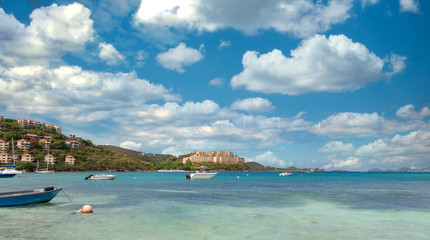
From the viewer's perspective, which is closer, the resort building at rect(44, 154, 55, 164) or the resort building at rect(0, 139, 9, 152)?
the resort building at rect(44, 154, 55, 164)

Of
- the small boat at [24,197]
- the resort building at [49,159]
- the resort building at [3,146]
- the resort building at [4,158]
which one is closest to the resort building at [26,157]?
the resort building at [4,158]

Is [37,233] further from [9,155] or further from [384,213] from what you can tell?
[9,155]

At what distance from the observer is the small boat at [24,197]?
27.1 metres

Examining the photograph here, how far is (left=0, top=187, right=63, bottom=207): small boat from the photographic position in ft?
88.8

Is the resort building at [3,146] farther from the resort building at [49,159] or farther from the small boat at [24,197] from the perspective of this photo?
the small boat at [24,197]

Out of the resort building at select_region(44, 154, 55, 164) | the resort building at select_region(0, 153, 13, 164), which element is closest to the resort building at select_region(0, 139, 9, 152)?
the resort building at select_region(0, 153, 13, 164)

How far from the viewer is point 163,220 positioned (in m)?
23.2

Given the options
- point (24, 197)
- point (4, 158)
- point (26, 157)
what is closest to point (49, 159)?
point (26, 157)

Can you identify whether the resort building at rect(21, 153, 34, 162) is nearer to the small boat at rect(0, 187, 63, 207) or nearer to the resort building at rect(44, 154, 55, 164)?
the resort building at rect(44, 154, 55, 164)

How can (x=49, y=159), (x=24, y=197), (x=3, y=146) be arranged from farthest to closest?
1. (x=3, y=146)
2. (x=49, y=159)
3. (x=24, y=197)

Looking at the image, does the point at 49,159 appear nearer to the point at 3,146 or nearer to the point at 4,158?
the point at 4,158

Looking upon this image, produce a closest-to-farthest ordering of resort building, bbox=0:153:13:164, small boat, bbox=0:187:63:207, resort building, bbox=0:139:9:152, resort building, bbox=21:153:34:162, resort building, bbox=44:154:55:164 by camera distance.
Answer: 1. small boat, bbox=0:187:63:207
2. resort building, bbox=0:153:13:164
3. resort building, bbox=21:153:34:162
4. resort building, bbox=44:154:55:164
5. resort building, bbox=0:139:9:152

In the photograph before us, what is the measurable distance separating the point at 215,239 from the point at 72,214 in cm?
1330

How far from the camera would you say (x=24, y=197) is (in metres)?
27.9
